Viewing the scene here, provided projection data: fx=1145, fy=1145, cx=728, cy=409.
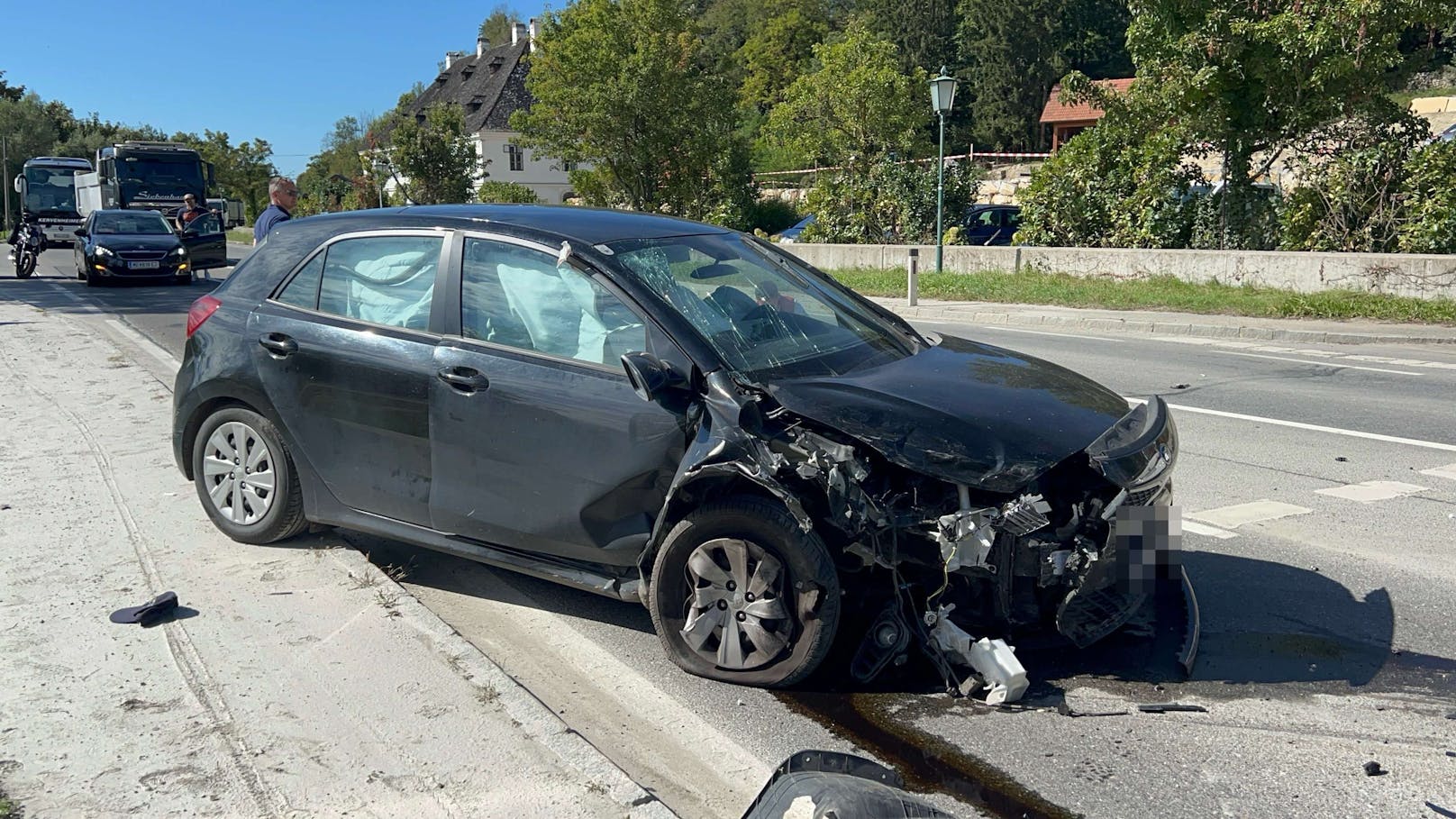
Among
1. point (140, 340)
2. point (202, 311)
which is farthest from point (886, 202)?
point (202, 311)

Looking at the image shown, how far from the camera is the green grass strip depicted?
51.4ft

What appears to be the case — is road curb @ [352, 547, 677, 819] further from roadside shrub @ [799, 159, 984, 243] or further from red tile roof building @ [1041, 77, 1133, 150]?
red tile roof building @ [1041, 77, 1133, 150]

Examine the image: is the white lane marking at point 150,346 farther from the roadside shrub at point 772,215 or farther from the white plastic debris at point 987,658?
the roadside shrub at point 772,215

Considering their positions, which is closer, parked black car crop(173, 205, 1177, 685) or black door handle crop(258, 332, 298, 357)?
parked black car crop(173, 205, 1177, 685)

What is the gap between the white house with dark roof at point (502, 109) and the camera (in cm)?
7469

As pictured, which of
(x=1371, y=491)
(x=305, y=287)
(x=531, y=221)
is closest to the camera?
(x=531, y=221)

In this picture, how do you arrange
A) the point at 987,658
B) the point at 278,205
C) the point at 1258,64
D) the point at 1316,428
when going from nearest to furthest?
the point at 987,658
the point at 1316,428
the point at 278,205
the point at 1258,64

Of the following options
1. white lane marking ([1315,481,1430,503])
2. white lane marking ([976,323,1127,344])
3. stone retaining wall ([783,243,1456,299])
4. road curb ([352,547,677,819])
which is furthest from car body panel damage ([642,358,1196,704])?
stone retaining wall ([783,243,1456,299])

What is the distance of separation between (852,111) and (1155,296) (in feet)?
42.7

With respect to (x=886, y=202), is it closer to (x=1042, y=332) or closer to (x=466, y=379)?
(x=1042, y=332)

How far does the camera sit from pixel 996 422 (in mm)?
4062

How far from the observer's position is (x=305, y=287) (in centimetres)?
553

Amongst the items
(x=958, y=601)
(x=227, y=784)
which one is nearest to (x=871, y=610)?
(x=958, y=601)

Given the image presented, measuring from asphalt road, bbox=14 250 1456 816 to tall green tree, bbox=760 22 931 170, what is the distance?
23.5 meters
